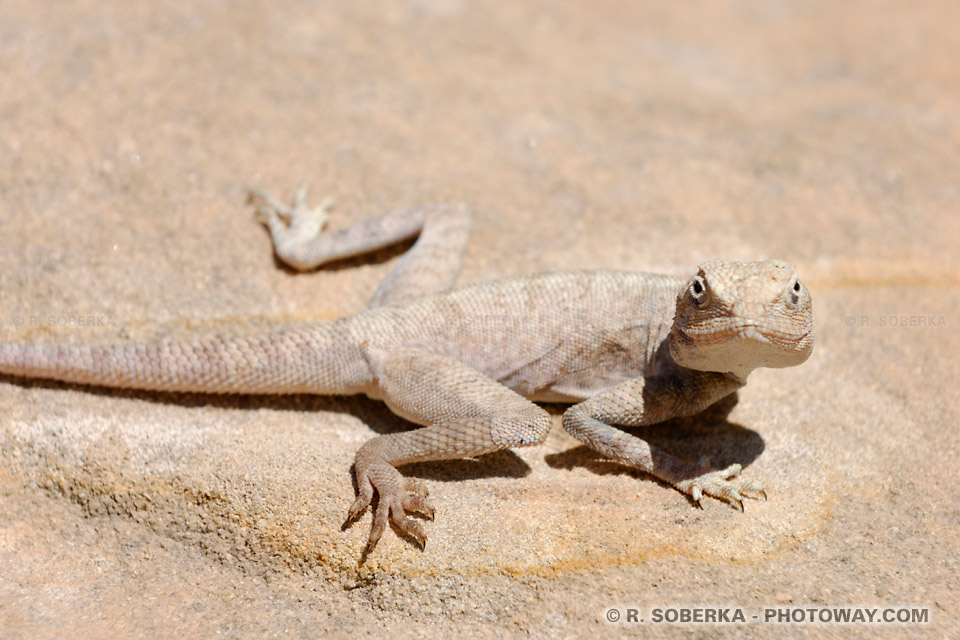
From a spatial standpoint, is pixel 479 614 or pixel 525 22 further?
pixel 525 22

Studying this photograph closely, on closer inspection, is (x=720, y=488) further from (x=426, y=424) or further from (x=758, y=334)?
(x=426, y=424)

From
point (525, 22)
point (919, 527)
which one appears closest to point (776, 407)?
point (919, 527)

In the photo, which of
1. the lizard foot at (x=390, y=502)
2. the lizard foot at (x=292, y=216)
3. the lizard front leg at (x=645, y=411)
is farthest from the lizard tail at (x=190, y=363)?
the lizard front leg at (x=645, y=411)

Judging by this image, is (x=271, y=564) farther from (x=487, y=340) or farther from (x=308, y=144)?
(x=308, y=144)

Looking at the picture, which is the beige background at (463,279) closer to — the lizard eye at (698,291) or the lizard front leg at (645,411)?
the lizard front leg at (645,411)

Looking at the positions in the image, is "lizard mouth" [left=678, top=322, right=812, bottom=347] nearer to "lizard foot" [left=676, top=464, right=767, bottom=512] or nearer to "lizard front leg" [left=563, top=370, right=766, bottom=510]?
"lizard front leg" [left=563, top=370, right=766, bottom=510]

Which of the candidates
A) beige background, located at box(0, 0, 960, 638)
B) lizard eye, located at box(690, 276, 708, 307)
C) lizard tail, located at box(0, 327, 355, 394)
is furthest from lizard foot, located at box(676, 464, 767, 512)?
lizard tail, located at box(0, 327, 355, 394)
